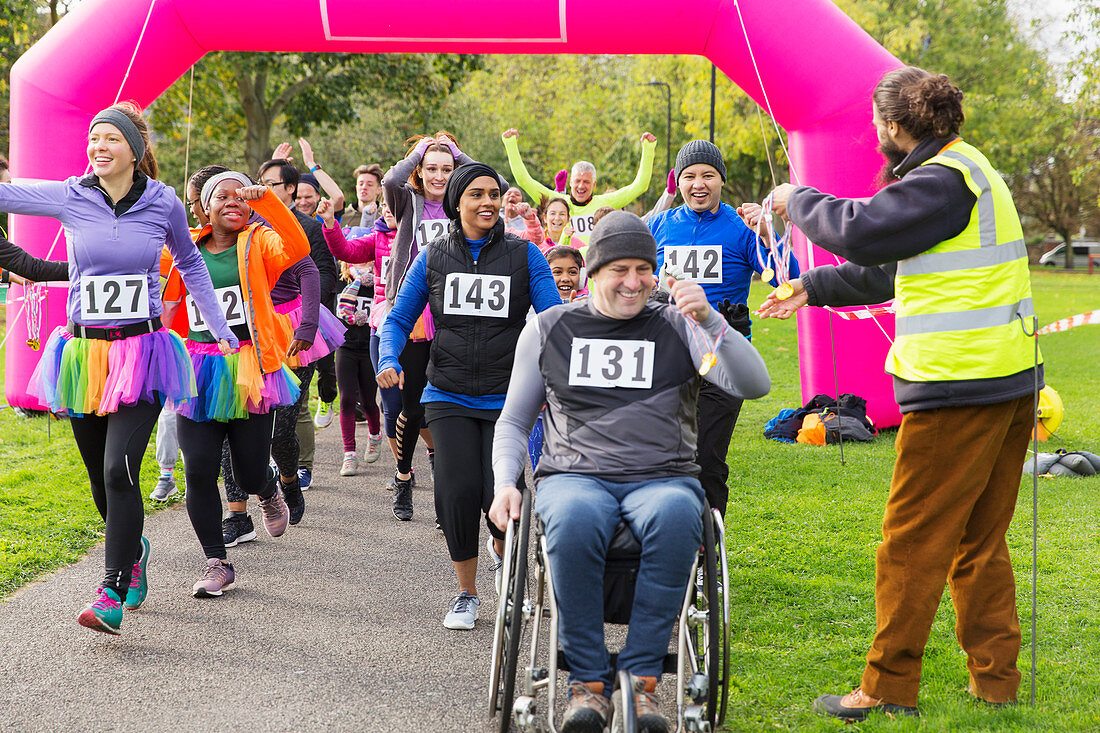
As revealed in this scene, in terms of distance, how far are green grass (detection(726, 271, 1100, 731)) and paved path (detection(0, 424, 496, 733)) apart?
1149mm

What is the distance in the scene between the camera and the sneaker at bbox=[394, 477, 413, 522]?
6.56m

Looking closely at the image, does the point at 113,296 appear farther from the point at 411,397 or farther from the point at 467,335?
the point at 411,397

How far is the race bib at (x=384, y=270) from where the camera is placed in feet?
20.9

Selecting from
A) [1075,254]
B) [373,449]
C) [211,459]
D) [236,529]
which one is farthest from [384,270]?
[1075,254]

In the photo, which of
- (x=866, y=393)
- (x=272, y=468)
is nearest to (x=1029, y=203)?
(x=866, y=393)

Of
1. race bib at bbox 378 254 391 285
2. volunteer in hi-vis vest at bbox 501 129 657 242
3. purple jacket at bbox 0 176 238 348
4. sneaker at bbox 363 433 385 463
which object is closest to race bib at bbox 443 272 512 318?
purple jacket at bbox 0 176 238 348

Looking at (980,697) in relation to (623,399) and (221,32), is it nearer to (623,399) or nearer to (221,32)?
(623,399)

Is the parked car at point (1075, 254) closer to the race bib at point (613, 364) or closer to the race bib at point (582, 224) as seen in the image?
the race bib at point (582, 224)

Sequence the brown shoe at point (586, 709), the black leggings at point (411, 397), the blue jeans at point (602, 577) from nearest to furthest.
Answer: the brown shoe at point (586, 709) < the blue jeans at point (602, 577) < the black leggings at point (411, 397)

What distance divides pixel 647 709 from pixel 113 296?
284 centimetres

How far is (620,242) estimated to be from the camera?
3.50m

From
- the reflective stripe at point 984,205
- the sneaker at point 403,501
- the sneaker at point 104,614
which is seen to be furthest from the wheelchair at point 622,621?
the sneaker at point 403,501

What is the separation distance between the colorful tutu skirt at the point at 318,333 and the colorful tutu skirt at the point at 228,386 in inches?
20.1

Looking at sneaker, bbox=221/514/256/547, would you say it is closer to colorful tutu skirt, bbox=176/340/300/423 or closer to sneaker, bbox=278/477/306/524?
sneaker, bbox=278/477/306/524
